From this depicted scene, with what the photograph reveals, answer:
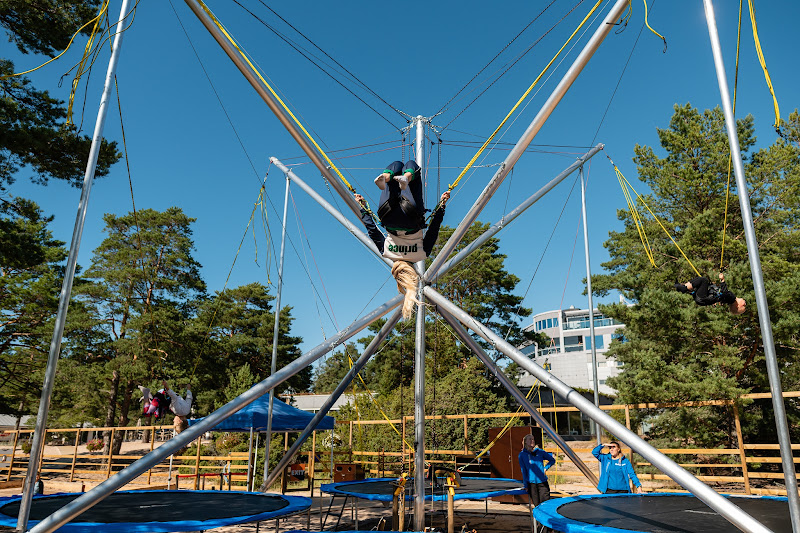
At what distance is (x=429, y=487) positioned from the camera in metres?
7.27

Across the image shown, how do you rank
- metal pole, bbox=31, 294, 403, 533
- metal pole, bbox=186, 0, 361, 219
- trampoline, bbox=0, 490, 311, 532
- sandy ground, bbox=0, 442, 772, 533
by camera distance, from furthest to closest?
sandy ground, bbox=0, 442, 772, 533 → trampoline, bbox=0, 490, 311, 532 → metal pole, bbox=186, 0, 361, 219 → metal pole, bbox=31, 294, 403, 533

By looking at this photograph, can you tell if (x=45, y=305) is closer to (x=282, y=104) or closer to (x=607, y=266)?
(x=282, y=104)

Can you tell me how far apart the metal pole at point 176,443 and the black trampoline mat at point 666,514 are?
95.4 inches

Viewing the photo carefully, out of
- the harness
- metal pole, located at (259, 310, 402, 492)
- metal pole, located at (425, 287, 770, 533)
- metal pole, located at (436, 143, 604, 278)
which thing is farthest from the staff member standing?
the harness

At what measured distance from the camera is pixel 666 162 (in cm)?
1397

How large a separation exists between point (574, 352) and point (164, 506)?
26.3 metres

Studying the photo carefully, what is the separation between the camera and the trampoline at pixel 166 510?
3648 mm

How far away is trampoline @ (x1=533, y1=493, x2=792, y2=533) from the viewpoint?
3.73 m

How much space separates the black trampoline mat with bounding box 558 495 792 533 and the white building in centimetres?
1058

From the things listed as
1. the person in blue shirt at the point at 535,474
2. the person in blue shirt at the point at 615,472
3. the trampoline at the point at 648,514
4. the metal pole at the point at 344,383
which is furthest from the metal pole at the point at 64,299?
the person in blue shirt at the point at 615,472

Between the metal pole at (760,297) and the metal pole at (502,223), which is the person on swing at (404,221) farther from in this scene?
the metal pole at (760,297)

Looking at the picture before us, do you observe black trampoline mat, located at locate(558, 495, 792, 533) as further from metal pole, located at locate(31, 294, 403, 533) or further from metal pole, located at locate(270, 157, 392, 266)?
metal pole, located at locate(270, 157, 392, 266)

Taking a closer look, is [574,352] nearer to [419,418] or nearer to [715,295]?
[715,295]

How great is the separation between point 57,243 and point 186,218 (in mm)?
5179
